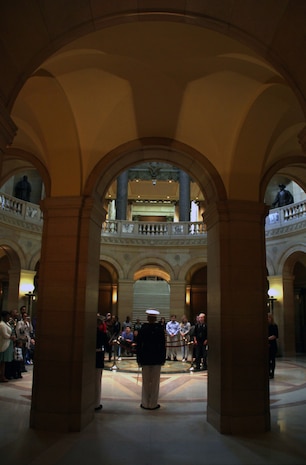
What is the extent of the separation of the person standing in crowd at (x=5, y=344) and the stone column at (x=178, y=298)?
9578 mm

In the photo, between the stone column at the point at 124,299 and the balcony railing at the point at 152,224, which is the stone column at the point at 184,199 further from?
the stone column at the point at 124,299

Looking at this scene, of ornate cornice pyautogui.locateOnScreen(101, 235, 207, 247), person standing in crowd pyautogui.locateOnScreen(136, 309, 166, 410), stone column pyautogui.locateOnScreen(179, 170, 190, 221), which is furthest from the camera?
stone column pyautogui.locateOnScreen(179, 170, 190, 221)

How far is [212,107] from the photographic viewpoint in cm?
618

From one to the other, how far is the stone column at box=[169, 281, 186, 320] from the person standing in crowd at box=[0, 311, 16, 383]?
9.58m

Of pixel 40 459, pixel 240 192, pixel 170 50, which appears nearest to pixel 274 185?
pixel 240 192

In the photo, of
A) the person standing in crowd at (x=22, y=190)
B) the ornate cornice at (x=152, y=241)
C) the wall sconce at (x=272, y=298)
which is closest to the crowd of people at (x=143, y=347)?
the wall sconce at (x=272, y=298)

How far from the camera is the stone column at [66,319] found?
564 cm

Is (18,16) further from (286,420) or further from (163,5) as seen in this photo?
(286,420)

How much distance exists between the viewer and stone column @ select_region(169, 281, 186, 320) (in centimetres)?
1786

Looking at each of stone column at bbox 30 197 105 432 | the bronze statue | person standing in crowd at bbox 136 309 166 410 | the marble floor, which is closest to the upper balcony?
the bronze statue

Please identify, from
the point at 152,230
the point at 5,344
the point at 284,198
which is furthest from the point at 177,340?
the point at 284,198

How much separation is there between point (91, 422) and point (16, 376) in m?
4.68

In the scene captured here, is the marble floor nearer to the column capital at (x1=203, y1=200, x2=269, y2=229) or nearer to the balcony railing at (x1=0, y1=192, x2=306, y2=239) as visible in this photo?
the column capital at (x1=203, y1=200, x2=269, y2=229)

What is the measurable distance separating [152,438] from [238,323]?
2.06 metres
